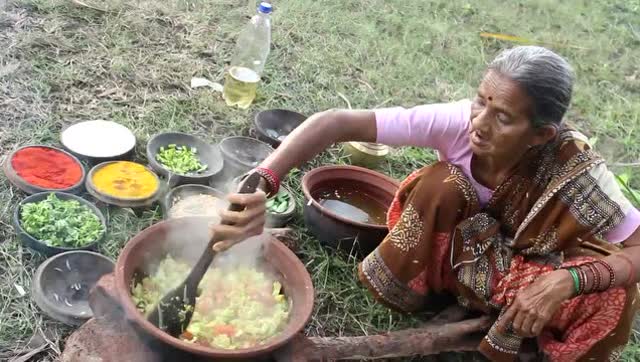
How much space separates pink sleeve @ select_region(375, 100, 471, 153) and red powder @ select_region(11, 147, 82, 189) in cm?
141

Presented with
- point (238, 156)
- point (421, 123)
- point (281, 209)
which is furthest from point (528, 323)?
point (238, 156)

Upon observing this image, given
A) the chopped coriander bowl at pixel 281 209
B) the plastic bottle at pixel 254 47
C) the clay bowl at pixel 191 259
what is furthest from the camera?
the plastic bottle at pixel 254 47

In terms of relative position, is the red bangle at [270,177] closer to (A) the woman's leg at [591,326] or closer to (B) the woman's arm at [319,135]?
(B) the woman's arm at [319,135]

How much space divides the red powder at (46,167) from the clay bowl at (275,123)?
1000mm

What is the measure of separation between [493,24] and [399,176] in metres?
2.63

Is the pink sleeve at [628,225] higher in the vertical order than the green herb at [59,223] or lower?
higher

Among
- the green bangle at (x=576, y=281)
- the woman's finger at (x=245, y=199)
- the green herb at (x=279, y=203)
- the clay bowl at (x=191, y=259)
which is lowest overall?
the green herb at (x=279, y=203)

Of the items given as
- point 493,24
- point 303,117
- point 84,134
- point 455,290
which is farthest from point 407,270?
point 493,24

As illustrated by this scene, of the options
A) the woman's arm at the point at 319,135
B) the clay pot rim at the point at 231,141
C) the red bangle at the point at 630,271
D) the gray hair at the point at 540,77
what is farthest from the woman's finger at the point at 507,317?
the clay pot rim at the point at 231,141

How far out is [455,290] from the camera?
8.48ft

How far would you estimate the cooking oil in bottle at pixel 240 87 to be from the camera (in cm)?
372

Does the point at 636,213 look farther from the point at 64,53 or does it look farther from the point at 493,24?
the point at 493,24

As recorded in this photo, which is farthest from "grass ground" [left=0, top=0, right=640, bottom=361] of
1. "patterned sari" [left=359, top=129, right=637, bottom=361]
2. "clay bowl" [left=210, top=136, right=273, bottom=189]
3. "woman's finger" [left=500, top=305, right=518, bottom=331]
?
"woman's finger" [left=500, top=305, right=518, bottom=331]

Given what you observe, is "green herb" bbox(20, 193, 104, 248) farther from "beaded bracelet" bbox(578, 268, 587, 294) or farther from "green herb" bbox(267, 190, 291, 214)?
"beaded bracelet" bbox(578, 268, 587, 294)
